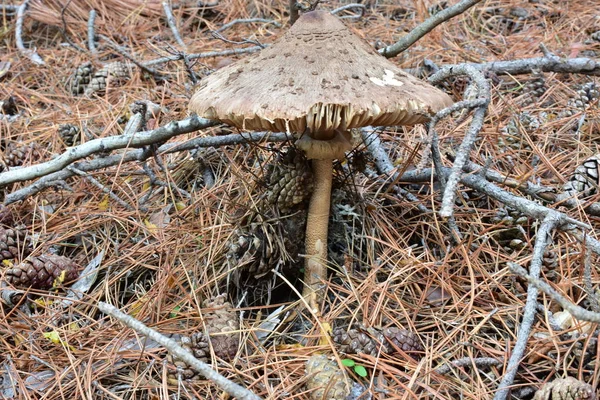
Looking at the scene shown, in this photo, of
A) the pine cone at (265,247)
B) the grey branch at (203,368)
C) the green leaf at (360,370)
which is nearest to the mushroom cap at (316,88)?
the pine cone at (265,247)

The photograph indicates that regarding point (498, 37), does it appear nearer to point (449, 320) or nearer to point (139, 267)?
point (449, 320)

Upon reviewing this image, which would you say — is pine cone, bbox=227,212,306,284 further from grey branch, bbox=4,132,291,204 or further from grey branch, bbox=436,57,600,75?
grey branch, bbox=436,57,600,75

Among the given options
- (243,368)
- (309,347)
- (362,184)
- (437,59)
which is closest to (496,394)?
(309,347)

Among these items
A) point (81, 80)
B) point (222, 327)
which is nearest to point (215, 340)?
point (222, 327)

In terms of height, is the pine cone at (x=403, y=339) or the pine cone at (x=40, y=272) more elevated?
the pine cone at (x=40, y=272)

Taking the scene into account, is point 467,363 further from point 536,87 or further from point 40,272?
point 536,87

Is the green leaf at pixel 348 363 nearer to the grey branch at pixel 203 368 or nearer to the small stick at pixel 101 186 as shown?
the grey branch at pixel 203 368
